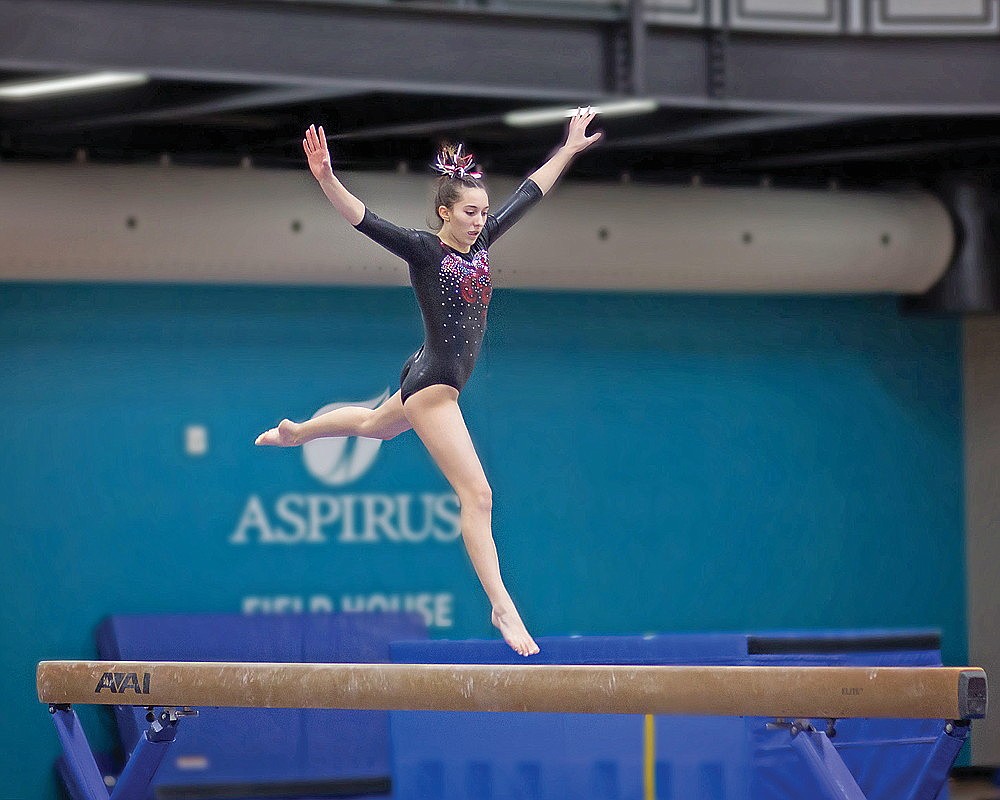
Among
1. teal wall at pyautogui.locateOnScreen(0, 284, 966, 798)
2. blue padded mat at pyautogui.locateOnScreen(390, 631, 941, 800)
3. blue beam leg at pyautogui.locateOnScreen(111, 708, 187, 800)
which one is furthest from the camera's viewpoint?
teal wall at pyautogui.locateOnScreen(0, 284, 966, 798)

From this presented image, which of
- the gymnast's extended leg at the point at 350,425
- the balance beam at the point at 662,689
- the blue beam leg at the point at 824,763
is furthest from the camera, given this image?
the blue beam leg at the point at 824,763

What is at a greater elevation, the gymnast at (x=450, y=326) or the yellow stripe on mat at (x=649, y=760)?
the gymnast at (x=450, y=326)

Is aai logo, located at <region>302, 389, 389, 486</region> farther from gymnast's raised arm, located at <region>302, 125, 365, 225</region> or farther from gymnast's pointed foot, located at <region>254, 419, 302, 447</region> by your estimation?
gymnast's raised arm, located at <region>302, 125, 365, 225</region>

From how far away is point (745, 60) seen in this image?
746 centimetres

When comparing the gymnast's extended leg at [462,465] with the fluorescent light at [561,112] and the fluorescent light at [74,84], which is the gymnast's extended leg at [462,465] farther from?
the fluorescent light at [561,112]

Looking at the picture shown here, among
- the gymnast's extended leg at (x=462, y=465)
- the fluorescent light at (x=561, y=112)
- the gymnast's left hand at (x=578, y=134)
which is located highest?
the fluorescent light at (x=561, y=112)

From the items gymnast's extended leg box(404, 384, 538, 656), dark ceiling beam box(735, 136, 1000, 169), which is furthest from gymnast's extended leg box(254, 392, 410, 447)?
dark ceiling beam box(735, 136, 1000, 169)

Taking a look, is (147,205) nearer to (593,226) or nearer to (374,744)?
(593,226)

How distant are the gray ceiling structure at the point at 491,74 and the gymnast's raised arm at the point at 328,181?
2.76 meters

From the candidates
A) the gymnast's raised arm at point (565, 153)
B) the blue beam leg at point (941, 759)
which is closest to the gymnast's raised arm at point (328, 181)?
the gymnast's raised arm at point (565, 153)

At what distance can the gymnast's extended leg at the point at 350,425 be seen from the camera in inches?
150

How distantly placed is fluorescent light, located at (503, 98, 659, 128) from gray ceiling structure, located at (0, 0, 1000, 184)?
2.0 inches

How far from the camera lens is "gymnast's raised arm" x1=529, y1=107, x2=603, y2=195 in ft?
13.1

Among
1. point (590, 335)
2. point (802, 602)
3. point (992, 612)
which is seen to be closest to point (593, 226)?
point (590, 335)
